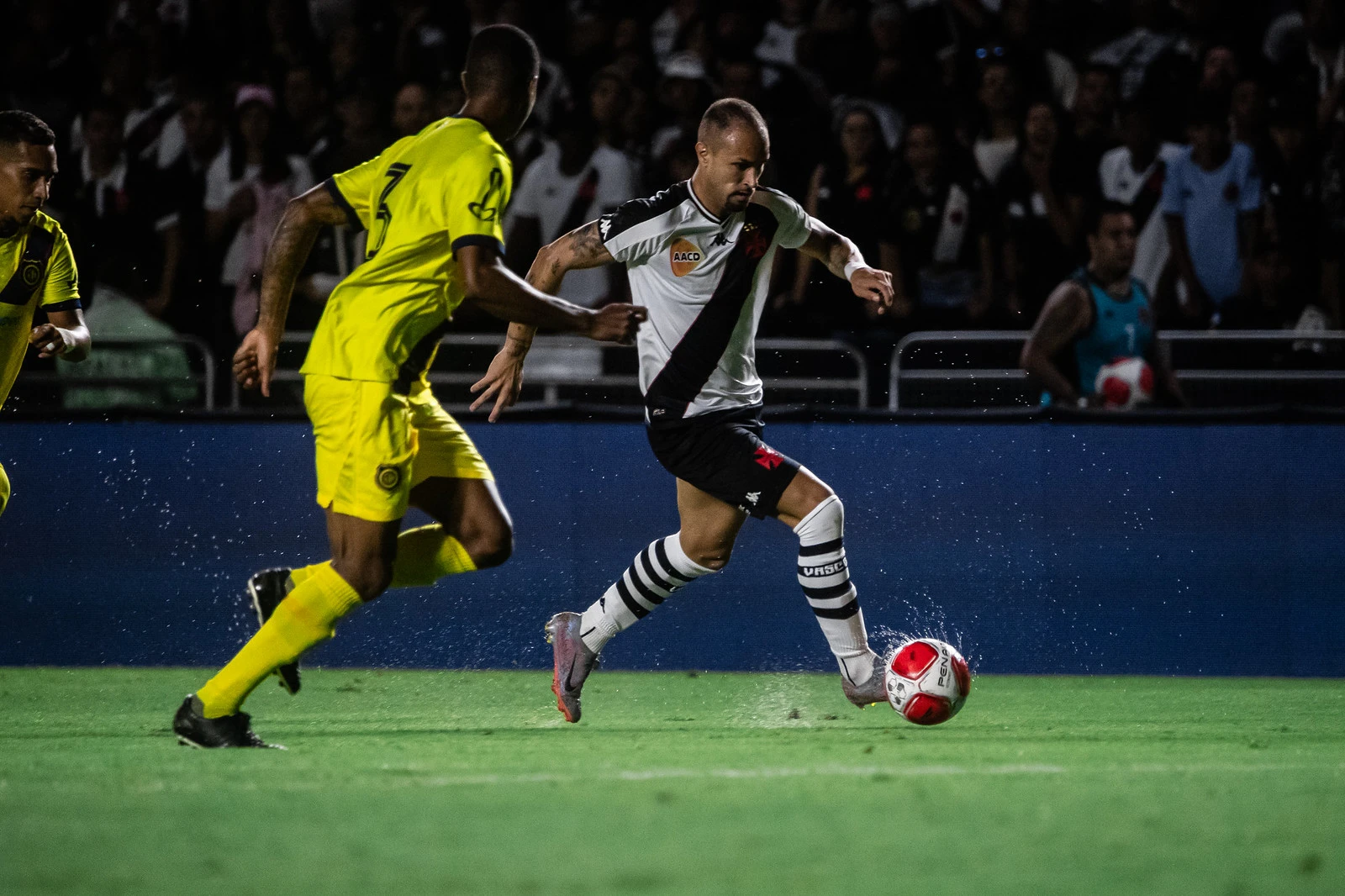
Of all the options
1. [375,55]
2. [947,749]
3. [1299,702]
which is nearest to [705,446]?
[947,749]

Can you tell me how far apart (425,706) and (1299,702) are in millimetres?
3564

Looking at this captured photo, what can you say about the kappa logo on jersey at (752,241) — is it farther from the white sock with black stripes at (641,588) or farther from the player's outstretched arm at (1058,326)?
the player's outstretched arm at (1058,326)

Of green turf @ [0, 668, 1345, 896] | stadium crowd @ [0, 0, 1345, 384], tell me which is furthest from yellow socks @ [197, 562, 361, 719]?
stadium crowd @ [0, 0, 1345, 384]

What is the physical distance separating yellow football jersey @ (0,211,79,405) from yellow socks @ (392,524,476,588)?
68.7 inches

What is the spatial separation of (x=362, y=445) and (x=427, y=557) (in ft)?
2.51

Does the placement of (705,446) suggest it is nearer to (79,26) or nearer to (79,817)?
(79,817)

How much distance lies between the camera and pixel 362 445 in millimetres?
5164

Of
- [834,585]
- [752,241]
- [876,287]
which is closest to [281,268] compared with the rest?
[752,241]

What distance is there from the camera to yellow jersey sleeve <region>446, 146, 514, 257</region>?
501 cm

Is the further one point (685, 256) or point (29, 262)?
point (29, 262)

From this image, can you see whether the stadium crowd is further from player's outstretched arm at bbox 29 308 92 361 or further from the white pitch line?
the white pitch line

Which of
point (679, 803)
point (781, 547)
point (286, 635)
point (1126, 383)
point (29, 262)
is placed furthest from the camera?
point (1126, 383)

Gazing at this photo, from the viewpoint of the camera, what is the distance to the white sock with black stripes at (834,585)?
5988mm

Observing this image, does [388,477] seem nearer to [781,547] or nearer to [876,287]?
[876,287]
